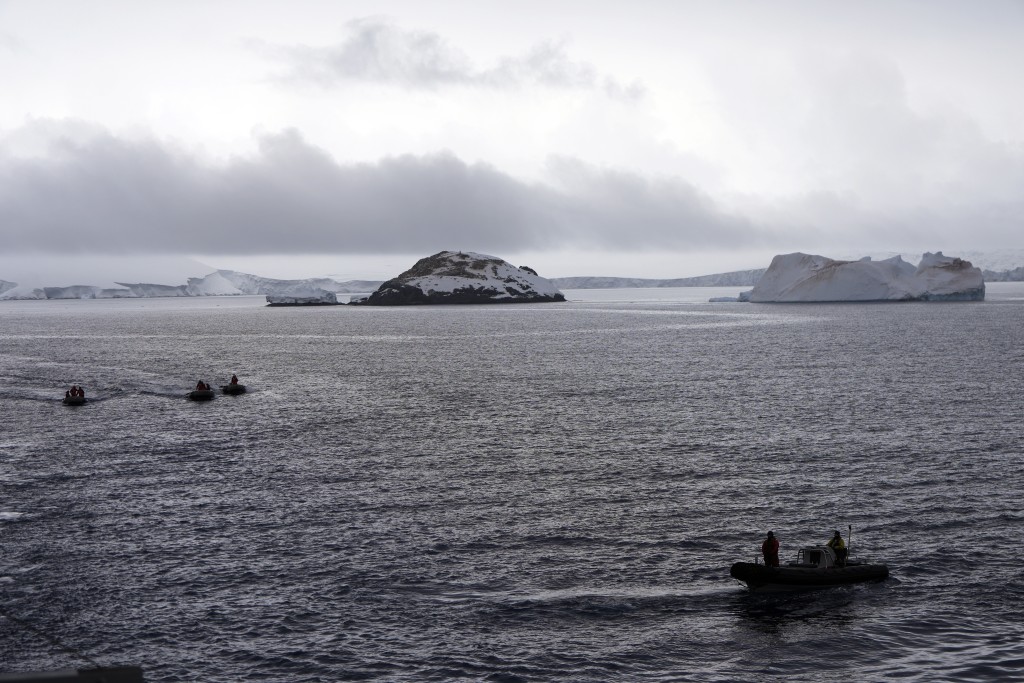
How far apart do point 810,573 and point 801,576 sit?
0.42 m

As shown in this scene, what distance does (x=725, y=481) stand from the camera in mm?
56375

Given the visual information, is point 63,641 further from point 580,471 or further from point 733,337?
point 733,337

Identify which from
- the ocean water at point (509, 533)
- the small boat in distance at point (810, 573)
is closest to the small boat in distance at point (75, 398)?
the ocean water at point (509, 533)

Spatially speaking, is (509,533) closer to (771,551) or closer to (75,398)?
(771,551)

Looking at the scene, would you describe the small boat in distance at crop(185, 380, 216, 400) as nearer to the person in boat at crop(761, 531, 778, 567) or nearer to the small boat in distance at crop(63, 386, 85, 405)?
the small boat in distance at crop(63, 386, 85, 405)

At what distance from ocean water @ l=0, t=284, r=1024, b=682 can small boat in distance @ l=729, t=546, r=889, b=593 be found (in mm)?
521

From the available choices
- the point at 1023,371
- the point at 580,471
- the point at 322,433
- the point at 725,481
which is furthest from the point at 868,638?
the point at 1023,371

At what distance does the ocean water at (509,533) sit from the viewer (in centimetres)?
3288

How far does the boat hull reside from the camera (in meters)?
38.1

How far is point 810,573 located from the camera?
1528 inches

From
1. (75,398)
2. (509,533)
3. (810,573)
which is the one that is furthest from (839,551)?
(75,398)

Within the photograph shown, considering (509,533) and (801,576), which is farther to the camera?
(509,533)

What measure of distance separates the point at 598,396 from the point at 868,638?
65.3m

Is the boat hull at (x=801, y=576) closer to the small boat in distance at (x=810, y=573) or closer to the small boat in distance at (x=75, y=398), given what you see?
the small boat in distance at (x=810, y=573)
